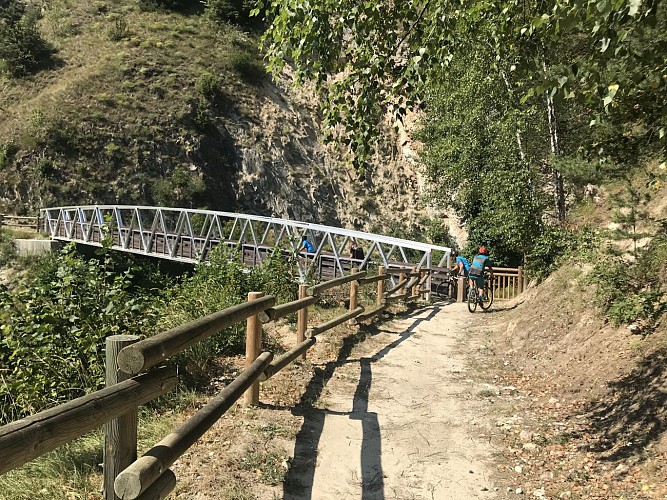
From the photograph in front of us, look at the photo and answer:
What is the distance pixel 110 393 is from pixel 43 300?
12.6 ft

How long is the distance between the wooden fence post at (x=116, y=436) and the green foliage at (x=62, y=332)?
2.73 metres

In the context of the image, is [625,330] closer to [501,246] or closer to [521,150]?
[521,150]

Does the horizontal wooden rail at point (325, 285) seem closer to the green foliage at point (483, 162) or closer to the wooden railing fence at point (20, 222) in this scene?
the green foliage at point (483, 162)

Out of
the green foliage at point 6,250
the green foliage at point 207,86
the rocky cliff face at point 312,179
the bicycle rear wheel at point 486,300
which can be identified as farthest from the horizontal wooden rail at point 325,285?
the green foliage at point 207,86

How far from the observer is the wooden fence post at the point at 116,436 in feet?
7.92

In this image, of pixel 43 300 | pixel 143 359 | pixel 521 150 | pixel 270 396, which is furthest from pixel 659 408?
pixel 521 150

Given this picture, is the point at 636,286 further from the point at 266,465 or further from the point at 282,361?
the point at 266,465

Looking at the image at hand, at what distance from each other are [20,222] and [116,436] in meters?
36.2

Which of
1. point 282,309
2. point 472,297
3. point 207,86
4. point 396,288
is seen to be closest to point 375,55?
point 282,309

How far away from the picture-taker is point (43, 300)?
5.47m

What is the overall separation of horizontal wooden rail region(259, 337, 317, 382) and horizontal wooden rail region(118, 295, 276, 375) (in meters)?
0.79

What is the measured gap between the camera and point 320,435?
181 inches

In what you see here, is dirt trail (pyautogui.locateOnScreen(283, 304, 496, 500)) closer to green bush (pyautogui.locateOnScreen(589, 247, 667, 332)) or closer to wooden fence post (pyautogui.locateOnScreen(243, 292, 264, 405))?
wooden fence post (pyautogui.locateOnScreen(243, 292, 264, 405))

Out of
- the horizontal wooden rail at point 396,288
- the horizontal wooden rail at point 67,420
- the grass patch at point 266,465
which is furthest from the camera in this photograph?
the horizontal wooden rail at point 396,288
